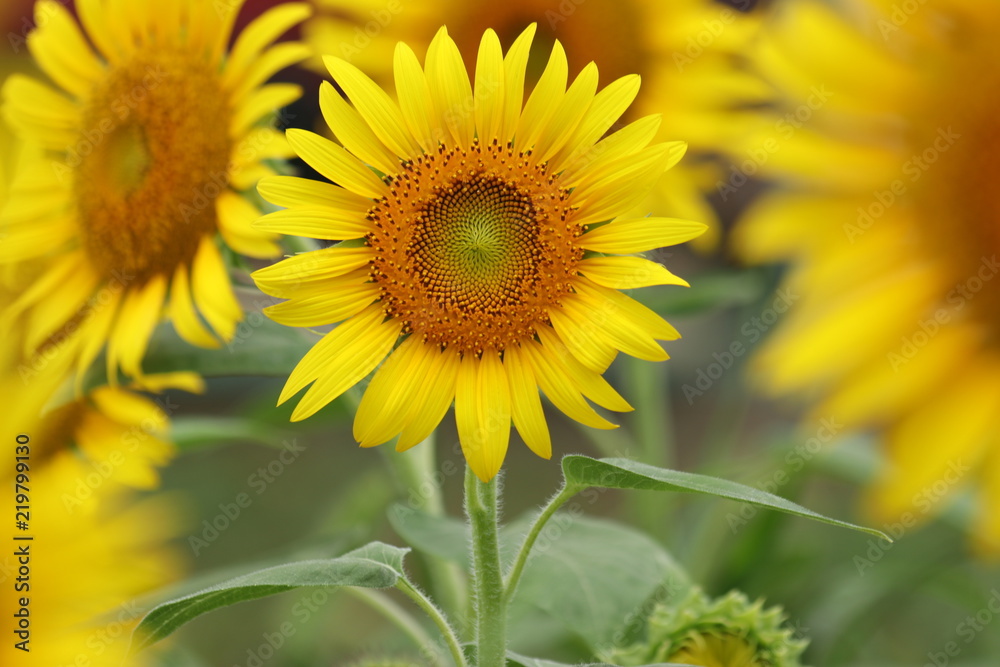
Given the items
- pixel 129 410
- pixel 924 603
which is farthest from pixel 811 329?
pixel 924 603

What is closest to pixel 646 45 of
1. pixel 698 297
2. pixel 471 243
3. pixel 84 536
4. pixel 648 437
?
pixel 698 297

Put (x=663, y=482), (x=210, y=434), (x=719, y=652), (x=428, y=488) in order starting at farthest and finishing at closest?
(x=210, y=434), (x=428, y=488), (x=719, y=652), (x=663, y=482)

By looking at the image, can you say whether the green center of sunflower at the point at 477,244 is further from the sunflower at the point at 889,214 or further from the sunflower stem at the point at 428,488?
the sunflower at the point at 889,214

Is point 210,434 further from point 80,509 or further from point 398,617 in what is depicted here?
point 398,617

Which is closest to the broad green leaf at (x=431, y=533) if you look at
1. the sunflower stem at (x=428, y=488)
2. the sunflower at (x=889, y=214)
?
the sunflower stem at (x=428, y=488)

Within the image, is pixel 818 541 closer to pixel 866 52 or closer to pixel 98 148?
pixel 866 52

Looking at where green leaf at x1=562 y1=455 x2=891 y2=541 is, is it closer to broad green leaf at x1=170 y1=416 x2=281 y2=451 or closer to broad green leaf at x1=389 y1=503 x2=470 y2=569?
broad green leaf at x1=389 y1=503 x2=470 y2=569

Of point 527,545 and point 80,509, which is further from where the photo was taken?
point 80,509
